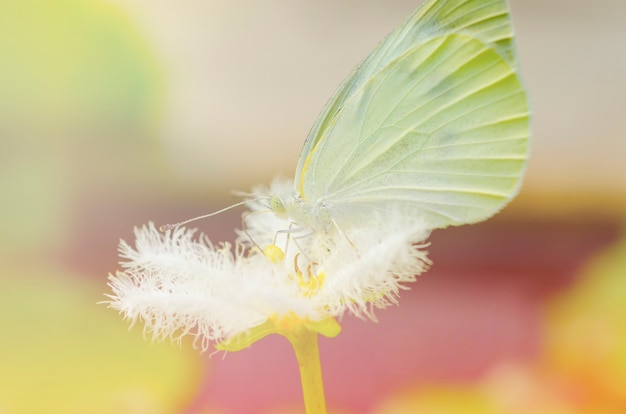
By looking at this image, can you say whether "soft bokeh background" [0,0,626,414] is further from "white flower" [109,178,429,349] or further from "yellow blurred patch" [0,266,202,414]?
"white flower" [109,178,429,349]

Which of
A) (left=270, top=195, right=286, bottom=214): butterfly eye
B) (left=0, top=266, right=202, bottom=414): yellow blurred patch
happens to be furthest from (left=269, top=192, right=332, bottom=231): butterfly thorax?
(left=0, top=266, right=202, bottom=414): yellow blurred patch

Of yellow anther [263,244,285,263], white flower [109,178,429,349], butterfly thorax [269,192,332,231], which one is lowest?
white flower [109,178,429,349]

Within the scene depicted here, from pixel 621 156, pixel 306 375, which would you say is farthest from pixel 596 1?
pixel 306 375

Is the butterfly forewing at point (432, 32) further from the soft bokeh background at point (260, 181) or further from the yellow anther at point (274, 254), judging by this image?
the soft bokeh background at point (260, 181)

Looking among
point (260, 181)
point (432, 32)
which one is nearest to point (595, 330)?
point (260, 181)

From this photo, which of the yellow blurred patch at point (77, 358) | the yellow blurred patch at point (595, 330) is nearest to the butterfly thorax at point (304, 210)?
the yellow blurred patch at point (77, 358)

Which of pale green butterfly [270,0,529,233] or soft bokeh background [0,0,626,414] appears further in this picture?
soft bokeh background [0,0,626,414]

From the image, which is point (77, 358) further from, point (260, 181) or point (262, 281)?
point (262, 281)

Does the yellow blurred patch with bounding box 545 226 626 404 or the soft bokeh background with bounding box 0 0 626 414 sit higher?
the soft bokeh background with bounding box 0 0 626 414
